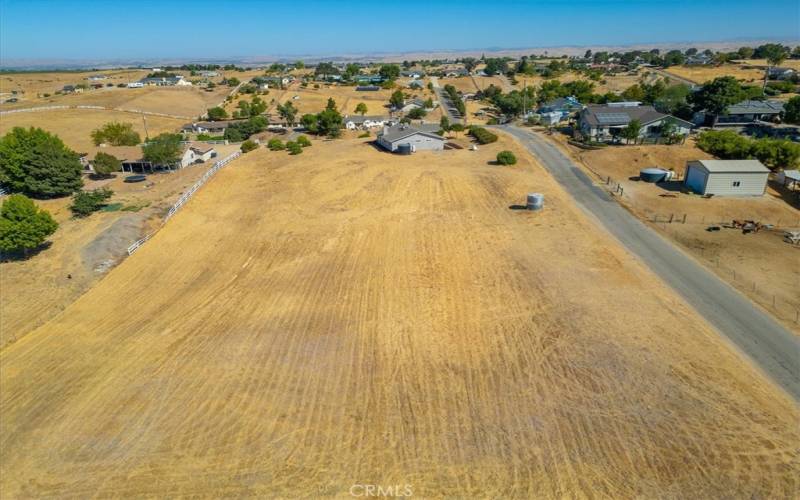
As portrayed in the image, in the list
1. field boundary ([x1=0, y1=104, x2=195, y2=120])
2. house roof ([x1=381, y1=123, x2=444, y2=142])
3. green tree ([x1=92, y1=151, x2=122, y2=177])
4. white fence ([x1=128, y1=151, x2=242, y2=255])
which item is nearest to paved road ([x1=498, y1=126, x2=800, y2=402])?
house roof ([x1=381, y1=123, x2=444, y2=142])

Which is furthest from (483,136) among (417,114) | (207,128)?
(207,128)

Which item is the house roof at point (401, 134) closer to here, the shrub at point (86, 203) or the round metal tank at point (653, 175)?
the round metal tank at point (653, 175)

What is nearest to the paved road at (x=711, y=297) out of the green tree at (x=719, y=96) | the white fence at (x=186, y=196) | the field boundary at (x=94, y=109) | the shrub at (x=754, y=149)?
the shrub at (x=754, y=149)

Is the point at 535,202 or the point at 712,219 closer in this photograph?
the point at 712,219

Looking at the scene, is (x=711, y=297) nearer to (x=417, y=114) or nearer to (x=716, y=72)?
(x=417, y=114)

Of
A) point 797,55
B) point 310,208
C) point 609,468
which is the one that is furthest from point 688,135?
point 797,55

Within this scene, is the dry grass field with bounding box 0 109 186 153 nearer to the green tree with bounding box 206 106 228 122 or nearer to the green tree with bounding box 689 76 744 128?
the green tree with bounding box 206 106 228 122
